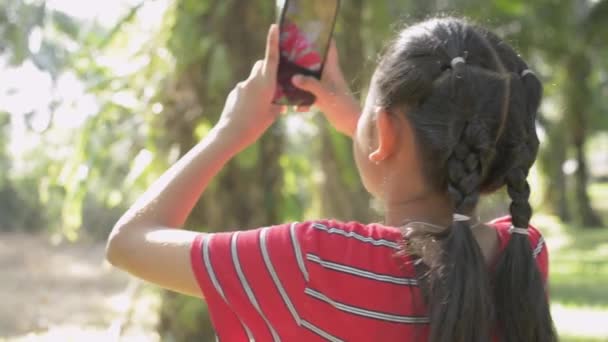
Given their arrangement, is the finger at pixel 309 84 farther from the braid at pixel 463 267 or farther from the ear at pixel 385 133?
the braid at pixel 463 267

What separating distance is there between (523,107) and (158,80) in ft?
8.64

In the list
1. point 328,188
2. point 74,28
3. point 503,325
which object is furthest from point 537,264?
point 328,188

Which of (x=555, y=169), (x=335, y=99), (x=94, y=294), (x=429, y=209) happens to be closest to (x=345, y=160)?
(x=335, y=99)

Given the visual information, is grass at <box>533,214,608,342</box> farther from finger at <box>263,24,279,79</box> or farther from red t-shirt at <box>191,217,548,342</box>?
red t-shirt at <box>191,217,548,342</box>

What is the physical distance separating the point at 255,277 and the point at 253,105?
0.40 metres

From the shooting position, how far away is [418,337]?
1.38 metres

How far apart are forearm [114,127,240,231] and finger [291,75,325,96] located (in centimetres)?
28

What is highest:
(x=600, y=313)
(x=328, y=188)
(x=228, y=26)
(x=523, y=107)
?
(x=228, y=26)

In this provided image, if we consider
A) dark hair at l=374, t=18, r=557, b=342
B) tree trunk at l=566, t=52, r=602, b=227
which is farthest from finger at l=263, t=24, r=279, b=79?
tree trunk at l=566, t=52, r=602, b=227

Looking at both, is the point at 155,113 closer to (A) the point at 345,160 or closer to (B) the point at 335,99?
(A) the point at 345,160

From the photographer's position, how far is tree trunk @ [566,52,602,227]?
46.8 feet

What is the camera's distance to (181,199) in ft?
Answer: 5.00

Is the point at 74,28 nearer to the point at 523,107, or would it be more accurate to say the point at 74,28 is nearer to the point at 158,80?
the point at 158,80

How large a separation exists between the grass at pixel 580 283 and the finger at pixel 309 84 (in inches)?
209
